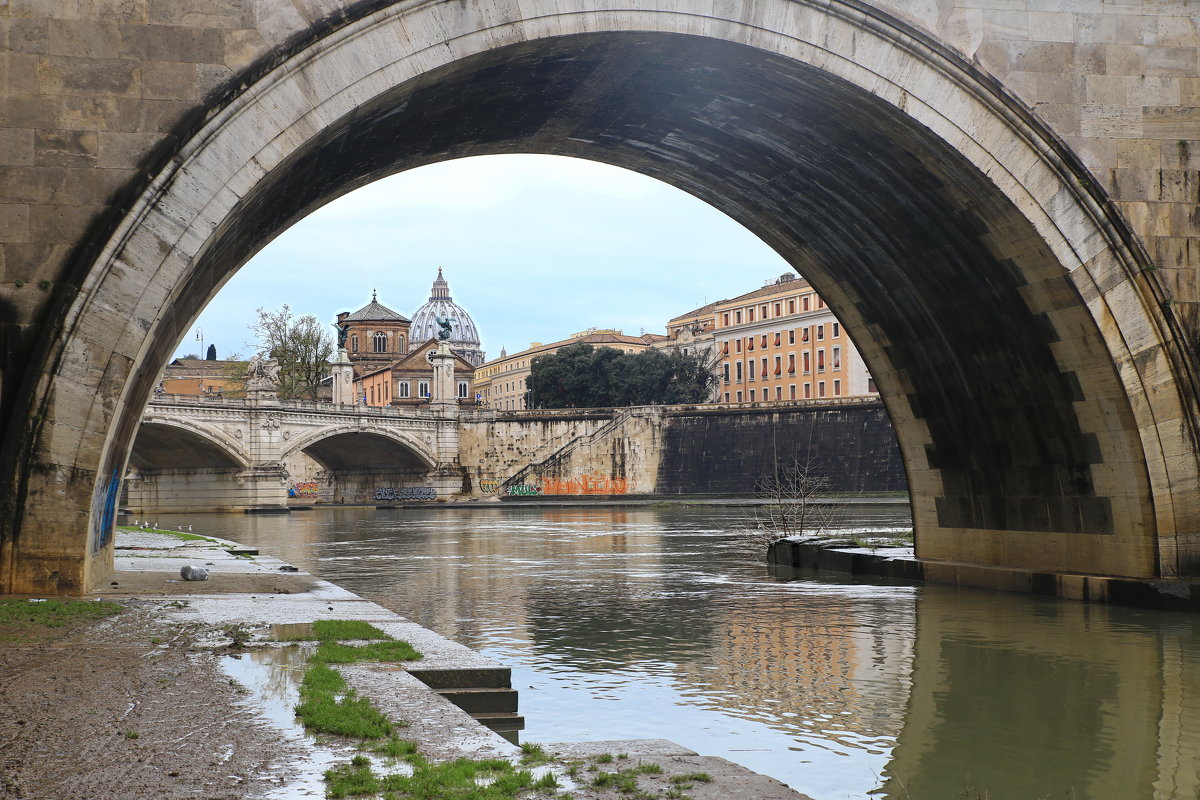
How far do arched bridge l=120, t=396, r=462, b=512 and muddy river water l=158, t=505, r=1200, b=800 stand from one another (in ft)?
152

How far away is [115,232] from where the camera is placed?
29.9ft

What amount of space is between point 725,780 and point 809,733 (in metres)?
2.47

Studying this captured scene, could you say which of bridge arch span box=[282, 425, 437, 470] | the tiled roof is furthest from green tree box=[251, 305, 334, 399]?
the tiled roof

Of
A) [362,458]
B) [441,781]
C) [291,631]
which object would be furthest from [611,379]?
[441,781]

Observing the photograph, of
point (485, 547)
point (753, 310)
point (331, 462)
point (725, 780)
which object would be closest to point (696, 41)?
point (725, 780)

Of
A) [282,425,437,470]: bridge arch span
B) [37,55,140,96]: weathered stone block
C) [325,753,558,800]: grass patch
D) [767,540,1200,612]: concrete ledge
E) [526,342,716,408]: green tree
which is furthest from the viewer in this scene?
[526,342,716,408]: green tree

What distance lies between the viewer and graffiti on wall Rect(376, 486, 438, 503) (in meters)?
77.2

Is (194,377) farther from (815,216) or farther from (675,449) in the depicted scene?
(815,216)

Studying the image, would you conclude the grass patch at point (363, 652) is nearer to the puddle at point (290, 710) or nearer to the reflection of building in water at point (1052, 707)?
the puddle at point (290, 710)

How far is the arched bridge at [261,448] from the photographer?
62625 millimetres

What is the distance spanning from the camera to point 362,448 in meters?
76.9

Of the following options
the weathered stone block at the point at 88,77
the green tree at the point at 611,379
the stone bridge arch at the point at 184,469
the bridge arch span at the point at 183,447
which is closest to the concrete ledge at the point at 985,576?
the weathered stone block at the point at 88,77

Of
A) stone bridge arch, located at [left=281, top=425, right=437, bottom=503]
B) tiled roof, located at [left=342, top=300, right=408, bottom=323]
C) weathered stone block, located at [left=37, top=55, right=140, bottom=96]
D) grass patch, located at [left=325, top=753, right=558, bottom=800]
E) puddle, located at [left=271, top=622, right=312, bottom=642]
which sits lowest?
grass patch, located at [left=325, top=753, right=558, bottom=800]

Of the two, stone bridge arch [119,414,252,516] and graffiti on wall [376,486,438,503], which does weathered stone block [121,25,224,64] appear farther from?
graffiti on wall [376,486,438,503]
